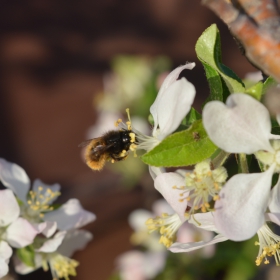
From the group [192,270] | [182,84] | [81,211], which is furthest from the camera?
[192,270]

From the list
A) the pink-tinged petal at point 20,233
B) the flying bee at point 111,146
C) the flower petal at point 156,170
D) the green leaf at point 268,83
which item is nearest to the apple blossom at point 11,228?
the pink-tinged petal at point 20,233

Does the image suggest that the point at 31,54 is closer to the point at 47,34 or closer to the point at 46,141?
the point at 47,34

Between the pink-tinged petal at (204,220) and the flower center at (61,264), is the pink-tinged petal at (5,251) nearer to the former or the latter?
the flower center at (61,264)

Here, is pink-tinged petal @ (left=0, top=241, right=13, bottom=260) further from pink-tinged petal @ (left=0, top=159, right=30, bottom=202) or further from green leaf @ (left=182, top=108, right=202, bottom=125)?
green leaf @ (left=182, top=108, right=202, bottom=125)

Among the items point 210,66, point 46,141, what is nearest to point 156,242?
point 210,66

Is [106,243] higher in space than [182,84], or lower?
lower

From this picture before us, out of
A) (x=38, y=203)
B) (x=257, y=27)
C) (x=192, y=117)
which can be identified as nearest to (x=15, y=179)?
(x=38, y=203)

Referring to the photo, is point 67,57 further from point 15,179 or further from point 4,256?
point 4,256
